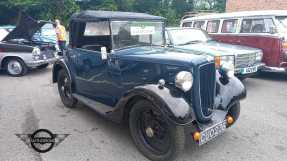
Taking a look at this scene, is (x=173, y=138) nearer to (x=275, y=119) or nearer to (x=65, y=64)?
(x=275, y=119)

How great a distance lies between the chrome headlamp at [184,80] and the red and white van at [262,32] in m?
4.00

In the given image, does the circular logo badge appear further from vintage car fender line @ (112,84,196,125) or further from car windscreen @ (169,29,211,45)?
car windscreen @ (169,29,211,45)

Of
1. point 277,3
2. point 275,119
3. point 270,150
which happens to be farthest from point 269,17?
point 277,3

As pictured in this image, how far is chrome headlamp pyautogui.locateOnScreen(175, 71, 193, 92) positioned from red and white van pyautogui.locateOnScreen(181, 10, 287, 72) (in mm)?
4003

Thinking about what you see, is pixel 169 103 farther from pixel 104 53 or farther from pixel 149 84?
pixel 104 53

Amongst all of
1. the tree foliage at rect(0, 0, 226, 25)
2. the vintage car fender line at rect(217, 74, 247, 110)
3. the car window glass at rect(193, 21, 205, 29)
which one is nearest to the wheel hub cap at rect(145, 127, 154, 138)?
the vintage car fender line at rect(217, 74, 247, 110)

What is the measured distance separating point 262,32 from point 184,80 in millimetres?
5471

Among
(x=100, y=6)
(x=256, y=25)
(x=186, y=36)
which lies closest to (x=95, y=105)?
(x=186, y=36)

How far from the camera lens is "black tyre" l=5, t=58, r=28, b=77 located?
8.33m

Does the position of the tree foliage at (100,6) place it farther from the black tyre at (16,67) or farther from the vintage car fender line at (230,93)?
the vintage car fender line at (230,93)

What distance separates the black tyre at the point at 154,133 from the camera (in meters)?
2.98

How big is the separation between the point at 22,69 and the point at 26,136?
5025 mm

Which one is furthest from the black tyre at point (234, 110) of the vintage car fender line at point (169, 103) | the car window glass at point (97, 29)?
the car window glass at point (97, 29)

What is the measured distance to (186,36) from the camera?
24.2ft
